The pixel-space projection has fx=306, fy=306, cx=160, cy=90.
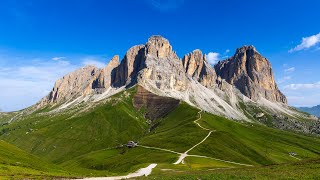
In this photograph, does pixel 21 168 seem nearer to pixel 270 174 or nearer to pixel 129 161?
pixel 270 174

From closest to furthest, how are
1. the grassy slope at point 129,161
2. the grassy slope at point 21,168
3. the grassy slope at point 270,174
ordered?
the grassy slope at point 270,174
the grassy slope at point 21,168
the grassy slope at point 129,161

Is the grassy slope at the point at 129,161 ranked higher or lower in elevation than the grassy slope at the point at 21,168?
lower

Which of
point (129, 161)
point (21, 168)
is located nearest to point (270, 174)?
point (21, 168)

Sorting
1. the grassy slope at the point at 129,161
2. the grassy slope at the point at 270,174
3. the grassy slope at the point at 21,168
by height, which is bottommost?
the grassy slope at the point at 129,161

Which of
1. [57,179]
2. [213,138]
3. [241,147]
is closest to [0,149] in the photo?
[57,179]

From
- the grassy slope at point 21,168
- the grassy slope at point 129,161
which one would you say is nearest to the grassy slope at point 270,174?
the grassy slope at point 21,168

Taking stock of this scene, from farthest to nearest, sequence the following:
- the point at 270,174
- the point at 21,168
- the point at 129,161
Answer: the point at 129,161, the point at 21,168, the point at 270,174

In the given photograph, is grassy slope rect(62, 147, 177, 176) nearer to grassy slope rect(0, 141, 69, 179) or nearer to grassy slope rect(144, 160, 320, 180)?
grassy slope rect(0, 141, 69, 179)

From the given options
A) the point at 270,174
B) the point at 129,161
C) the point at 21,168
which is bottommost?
the point at 129,161

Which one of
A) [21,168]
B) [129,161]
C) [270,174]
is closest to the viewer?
[270,174]

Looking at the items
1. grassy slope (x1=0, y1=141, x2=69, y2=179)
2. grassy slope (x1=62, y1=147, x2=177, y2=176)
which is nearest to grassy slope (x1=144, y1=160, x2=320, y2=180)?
grassy slope (x1=0, y1=141, x2=69, y2=179)

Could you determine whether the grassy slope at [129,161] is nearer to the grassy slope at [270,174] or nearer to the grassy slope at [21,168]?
the grassy slope at [21,168]

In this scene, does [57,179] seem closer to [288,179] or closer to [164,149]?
[288,179]

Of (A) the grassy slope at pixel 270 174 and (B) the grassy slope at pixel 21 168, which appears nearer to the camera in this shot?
(A) the grassy slope at pixel 270 174
